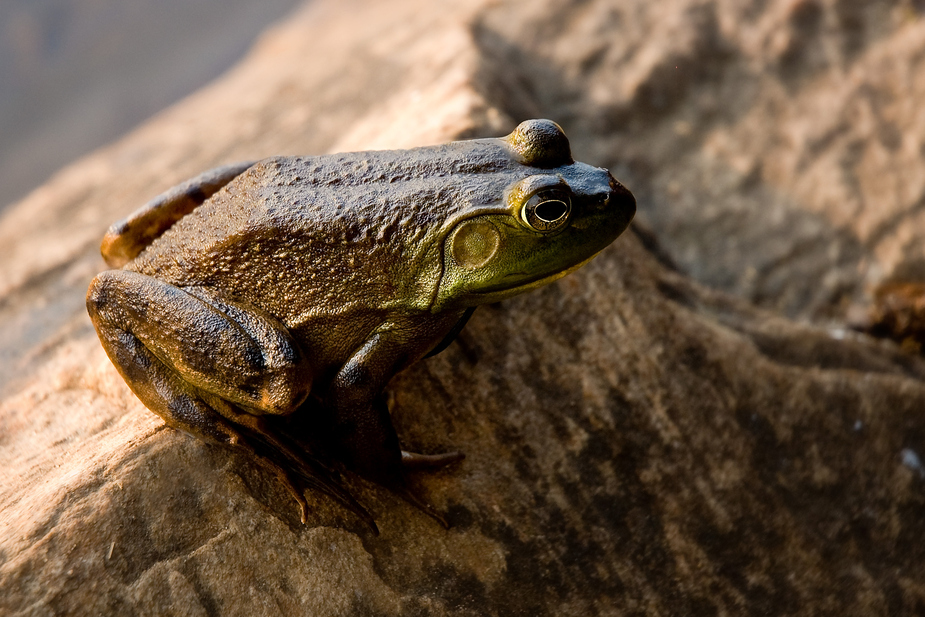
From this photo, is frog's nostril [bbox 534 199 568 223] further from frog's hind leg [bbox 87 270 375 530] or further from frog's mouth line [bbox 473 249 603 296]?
frog's hind leg [bbox 87 270 375 530]

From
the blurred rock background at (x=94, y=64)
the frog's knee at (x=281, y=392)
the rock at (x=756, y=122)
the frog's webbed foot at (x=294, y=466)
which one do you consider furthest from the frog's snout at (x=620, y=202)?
the blurred rock background at (x=94, y=64)

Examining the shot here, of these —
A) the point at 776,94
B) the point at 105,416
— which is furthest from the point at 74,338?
the point at 776,94

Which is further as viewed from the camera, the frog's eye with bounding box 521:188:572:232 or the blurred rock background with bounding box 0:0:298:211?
the blurred rock background with bounding box 0:0:298:211

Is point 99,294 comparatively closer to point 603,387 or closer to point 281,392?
point 281,392

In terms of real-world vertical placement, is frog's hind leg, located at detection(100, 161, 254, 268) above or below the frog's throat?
above

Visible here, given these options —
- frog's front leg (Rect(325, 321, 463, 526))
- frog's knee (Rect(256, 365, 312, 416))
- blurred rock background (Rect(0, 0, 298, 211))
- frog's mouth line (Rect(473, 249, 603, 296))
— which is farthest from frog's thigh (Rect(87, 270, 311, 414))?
blurred rock background (Rect(0, 0, 298, 211))

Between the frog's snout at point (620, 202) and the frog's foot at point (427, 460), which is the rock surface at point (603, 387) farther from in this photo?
the frog's snout at point (620, 202)

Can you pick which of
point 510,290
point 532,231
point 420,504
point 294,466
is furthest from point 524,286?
point 294,466

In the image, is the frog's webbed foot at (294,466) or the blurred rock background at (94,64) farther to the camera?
the blurred rock background at (94,64)
